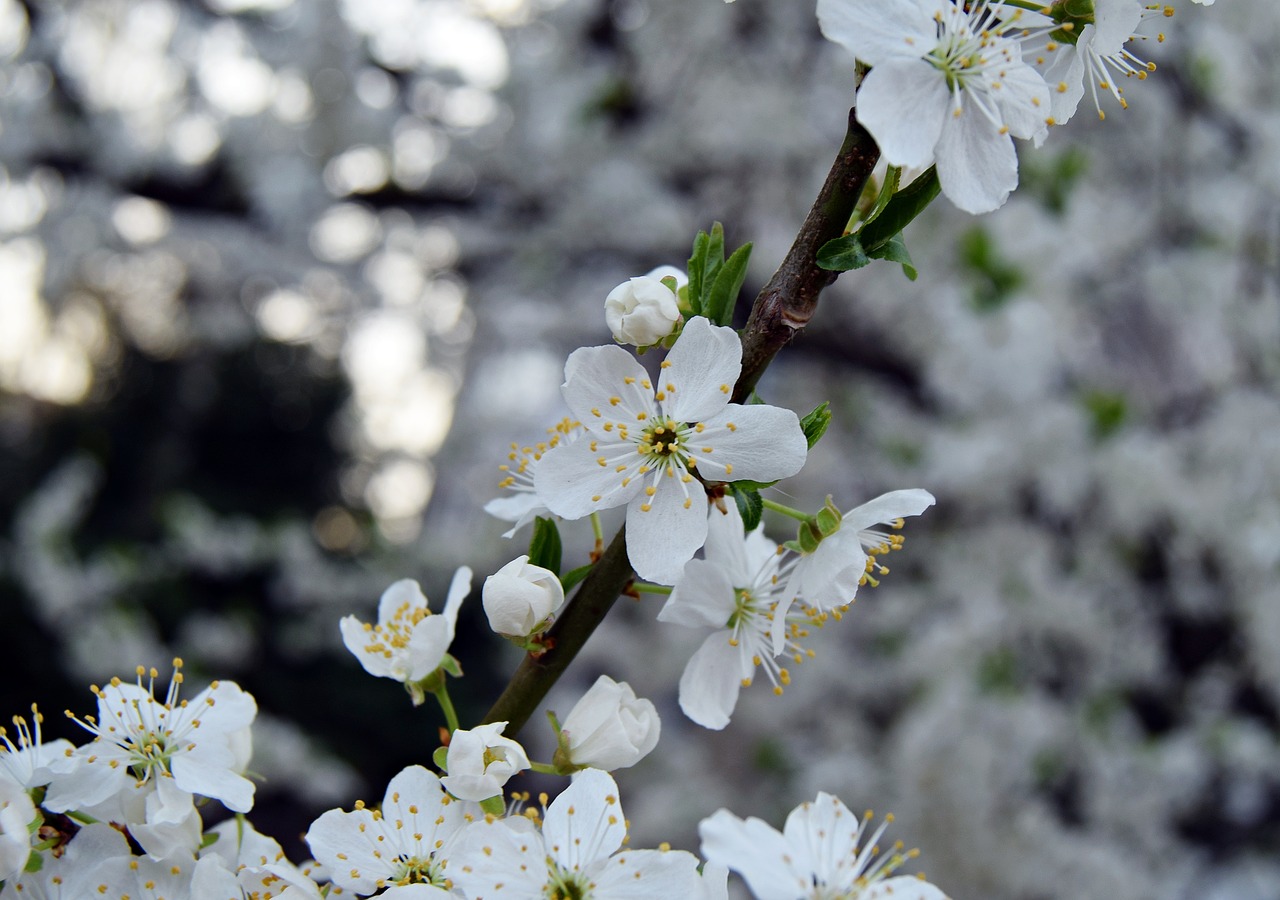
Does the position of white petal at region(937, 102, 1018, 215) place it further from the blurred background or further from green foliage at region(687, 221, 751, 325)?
the blurred background

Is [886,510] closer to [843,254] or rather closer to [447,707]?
[843,254]

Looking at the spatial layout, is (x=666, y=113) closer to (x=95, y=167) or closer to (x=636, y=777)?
(x=95, y=167)

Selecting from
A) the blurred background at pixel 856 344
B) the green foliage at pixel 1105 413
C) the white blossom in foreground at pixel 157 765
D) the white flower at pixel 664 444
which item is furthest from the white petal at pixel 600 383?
the green foliage at pixel 1105 413

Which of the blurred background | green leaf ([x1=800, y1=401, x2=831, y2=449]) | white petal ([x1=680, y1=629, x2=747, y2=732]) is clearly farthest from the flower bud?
the blurred background

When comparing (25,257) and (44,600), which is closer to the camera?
(44,600)

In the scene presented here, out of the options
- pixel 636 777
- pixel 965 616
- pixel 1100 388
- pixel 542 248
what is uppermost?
pixel 542 248

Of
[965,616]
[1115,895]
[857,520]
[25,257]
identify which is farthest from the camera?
[25,257]

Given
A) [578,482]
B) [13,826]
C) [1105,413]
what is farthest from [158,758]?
[1105,413]

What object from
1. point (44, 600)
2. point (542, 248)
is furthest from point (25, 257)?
point (542, 248)
